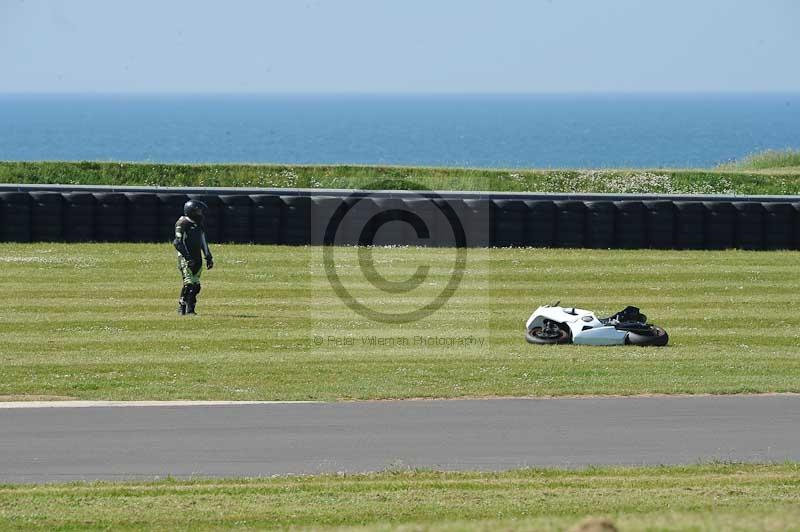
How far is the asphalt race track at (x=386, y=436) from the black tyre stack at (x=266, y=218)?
14.1 m

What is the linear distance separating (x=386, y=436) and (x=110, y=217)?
1673cm

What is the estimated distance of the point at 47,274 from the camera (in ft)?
81.7

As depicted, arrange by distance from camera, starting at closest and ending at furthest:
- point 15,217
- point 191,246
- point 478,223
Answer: point 191,246
point 15,217
point 478,223

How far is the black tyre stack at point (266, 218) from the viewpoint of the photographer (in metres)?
28.5

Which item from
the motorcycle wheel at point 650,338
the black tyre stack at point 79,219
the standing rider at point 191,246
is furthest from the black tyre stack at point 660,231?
the black tyre stack at point 79,219

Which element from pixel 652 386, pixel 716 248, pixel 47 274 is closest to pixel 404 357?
pixel 652 386

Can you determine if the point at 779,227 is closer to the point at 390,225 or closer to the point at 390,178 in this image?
the point at 390,225

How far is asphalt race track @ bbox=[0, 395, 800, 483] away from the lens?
12047 millimetres

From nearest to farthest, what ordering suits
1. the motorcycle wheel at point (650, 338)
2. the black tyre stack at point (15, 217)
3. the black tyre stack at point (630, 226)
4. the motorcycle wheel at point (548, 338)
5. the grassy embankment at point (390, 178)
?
1. the motorcycle wheel at point (650, 338)
2. the motorcycle wheel at point (548, 338)
3. the black tyre stack at point (15, 217)
4. the black tyre stack at point (630, 226)
5. the grassy embankment at point (390, 178)

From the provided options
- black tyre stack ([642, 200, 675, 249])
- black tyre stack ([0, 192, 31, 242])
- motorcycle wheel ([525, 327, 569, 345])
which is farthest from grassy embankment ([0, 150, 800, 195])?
motorcycle wheel ([525, 327, 569, 345])

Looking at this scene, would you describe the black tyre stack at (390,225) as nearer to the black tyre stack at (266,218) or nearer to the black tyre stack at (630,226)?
the black tyre stack at (266,218)

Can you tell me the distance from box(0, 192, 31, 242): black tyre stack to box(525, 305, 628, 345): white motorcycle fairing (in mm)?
13773

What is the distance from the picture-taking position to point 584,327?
1895cm

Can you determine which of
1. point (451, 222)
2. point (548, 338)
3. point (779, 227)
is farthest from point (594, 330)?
point (779, 227)
